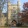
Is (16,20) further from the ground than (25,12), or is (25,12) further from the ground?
(25,12)

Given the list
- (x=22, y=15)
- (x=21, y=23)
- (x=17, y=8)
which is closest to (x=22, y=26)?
(x=21, y=23)

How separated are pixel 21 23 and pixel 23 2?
0.96 ft

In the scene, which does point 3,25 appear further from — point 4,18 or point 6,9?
point 6,9

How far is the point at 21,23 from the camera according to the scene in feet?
4.91

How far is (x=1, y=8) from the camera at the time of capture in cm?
151

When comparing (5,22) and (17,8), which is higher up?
(17,8)

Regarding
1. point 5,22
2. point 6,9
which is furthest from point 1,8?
point 5,22

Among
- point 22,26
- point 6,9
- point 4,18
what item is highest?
point 6,9

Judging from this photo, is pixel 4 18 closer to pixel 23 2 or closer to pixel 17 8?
pixel 17 8

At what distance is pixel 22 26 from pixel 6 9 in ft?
1.06

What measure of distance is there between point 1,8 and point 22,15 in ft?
1.01

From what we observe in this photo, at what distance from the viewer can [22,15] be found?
1.51m

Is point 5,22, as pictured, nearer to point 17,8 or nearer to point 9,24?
point 9,24

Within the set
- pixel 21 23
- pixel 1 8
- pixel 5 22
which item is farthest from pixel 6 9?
pixel 21 23
